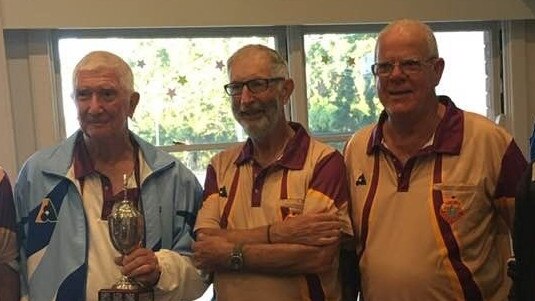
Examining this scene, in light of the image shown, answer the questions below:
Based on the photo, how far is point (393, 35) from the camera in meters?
1.83

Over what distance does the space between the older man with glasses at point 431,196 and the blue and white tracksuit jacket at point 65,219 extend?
0.53 m

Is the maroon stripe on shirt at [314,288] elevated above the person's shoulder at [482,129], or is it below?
below

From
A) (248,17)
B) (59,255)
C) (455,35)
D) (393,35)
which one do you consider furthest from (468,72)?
(59,255)

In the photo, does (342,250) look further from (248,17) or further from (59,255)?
(248,17)

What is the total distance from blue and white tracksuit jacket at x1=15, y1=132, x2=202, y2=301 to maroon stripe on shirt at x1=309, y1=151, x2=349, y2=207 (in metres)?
0.39

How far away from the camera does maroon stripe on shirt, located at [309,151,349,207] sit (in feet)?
5.99

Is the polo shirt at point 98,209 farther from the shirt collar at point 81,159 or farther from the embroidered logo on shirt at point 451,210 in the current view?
the embroidered logo on shirt at point 451,210

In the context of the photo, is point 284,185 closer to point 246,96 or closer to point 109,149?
point 246,96

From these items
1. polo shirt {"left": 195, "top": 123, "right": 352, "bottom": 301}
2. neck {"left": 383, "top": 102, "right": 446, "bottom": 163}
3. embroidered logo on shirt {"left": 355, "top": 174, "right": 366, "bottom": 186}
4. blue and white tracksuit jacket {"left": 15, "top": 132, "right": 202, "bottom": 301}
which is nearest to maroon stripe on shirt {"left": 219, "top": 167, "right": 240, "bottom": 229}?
polo shirt {"left": 195, "top": 123, "right": 352, "bottom": 301}

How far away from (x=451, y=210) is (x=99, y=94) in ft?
3.24

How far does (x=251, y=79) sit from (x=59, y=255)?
0.70 metres

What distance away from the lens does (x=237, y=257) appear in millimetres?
1779

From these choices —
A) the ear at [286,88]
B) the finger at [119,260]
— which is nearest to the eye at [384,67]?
the ear at [286,88]

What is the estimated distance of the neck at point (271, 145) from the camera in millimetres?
1910
